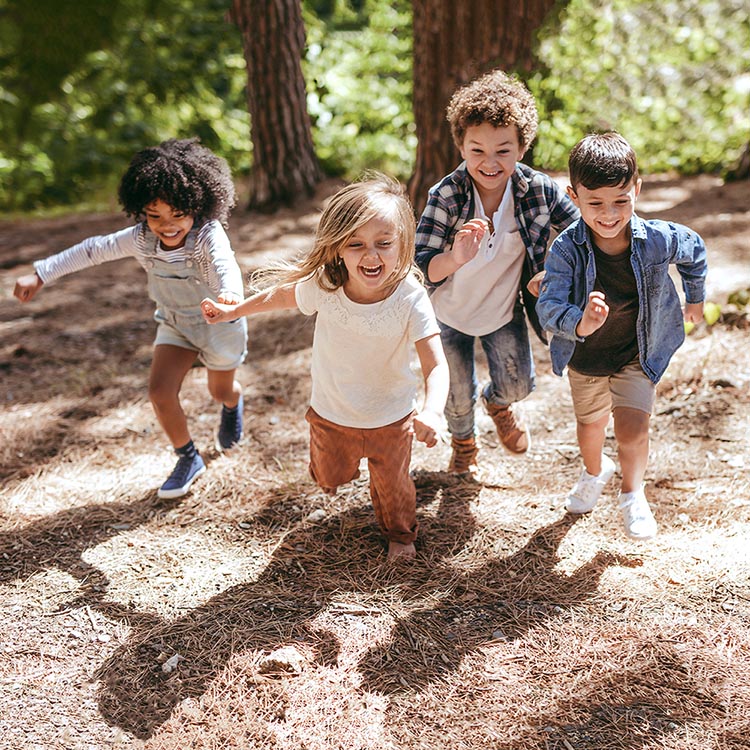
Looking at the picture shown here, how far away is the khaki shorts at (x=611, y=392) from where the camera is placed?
292 centimetres

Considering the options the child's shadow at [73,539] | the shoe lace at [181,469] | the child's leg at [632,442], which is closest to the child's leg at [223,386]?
the shoe lace at [181,469]

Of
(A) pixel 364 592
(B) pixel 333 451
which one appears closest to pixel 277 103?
A: (B) pixel 333 451

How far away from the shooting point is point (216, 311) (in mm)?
2994

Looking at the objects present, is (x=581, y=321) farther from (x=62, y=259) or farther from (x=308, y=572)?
(x=62, y=259)

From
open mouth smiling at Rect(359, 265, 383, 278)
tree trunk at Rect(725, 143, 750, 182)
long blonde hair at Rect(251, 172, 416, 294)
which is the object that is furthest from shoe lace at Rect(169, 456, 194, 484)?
tree trunk at Rect(725, 143, 750, 182)

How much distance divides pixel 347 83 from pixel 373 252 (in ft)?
25.8

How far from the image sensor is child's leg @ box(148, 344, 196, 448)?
358 centimetres

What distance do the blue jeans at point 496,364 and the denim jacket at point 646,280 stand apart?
53 cm

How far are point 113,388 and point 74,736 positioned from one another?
9.44 ft

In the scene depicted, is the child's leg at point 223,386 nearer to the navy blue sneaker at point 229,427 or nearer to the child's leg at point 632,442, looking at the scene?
the navy blue sneaker at point 229,427

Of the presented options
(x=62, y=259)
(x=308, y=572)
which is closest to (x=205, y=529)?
(x=308, y=572)

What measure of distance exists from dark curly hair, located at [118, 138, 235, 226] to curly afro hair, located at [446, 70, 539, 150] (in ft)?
3.45

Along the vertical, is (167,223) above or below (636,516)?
above

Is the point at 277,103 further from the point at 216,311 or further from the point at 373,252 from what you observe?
the point at 373,252
